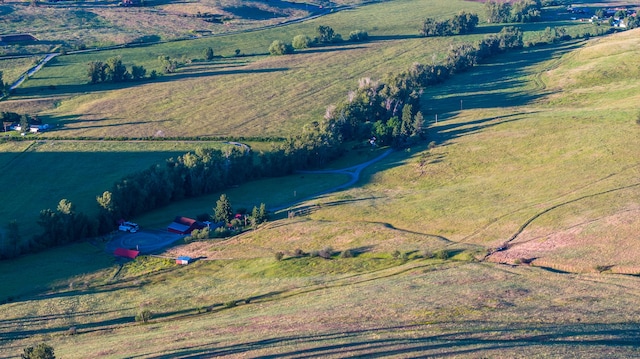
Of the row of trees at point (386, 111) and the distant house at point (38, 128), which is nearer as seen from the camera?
the row of trees at point (386, 111)

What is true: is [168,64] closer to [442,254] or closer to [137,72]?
[137,72]

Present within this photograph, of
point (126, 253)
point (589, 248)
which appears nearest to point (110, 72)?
point (126, 253)

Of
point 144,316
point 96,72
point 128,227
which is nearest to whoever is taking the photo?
point 144,316

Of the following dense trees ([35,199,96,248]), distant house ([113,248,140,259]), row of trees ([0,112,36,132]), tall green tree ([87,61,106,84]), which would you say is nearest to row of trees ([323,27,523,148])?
dense trees ([35,199,96,248])

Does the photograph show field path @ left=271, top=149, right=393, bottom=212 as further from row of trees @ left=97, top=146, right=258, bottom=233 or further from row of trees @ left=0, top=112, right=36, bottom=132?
row of trees @ left=0, top=112, right=36, bottom=132

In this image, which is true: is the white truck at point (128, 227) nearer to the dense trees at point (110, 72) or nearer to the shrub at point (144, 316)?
the shrub at point (144, 316)

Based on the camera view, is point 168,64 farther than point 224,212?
Yes

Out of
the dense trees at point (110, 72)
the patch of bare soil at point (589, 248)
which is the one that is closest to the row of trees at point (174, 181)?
the patch of bare soil at point (589, 248)
